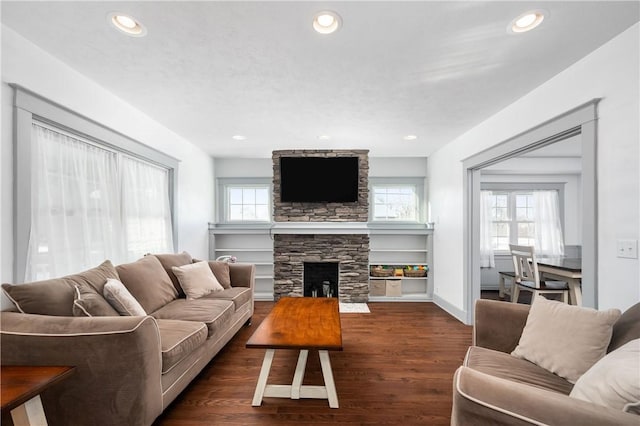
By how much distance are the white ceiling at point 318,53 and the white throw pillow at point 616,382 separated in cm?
175

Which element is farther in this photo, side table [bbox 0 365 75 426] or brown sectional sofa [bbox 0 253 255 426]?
brown sectional sofa [bbox 0 253 255 426]

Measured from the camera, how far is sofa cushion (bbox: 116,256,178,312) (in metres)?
2.57

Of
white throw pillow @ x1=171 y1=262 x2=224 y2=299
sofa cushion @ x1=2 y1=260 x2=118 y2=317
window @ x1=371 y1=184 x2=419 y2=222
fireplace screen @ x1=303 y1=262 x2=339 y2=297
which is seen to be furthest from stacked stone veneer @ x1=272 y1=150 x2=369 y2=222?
sofa cushion @ x1=2 y1=260 x2=118 y2=317

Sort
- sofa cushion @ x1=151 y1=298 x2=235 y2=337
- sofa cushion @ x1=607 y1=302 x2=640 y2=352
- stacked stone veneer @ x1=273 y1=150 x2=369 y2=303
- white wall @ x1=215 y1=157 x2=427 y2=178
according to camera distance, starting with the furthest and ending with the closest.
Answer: white wall @ x1=215 y1=157 x2=427 y2=178 < stacked stone veneer @ x1=273 y1=150 x2=369 y2=303 < sofa cushion @ x1=151 y1=298 x2=235 y2=337 < sofa cushion @ x1=607 y1=302 x2=640 y2=352

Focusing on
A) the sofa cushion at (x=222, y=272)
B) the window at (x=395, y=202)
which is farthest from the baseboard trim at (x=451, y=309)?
the sofa cushion at (x=222, y=272)

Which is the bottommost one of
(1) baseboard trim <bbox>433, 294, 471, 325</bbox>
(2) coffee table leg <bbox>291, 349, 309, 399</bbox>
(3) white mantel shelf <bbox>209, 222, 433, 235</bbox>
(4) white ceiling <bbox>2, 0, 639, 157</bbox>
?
(1) baseboard trim <bbox>433, 294, 471, 325</bbox>

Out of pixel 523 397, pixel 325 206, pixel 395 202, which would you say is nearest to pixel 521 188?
pixel 395 202

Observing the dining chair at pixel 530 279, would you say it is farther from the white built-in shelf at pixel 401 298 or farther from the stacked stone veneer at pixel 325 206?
the stacked stone veneer at pixel 325 206

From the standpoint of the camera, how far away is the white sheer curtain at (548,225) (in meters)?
5.59

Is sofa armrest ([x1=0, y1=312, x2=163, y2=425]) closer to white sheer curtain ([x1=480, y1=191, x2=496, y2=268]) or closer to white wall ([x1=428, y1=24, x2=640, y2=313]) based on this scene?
white wall ([x1=428, y1=24, x2=640, y2=313])

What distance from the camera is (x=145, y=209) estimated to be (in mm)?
3346

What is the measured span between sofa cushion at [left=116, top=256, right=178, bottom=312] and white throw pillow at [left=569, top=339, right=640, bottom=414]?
299cm

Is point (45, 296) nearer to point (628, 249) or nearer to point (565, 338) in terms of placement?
point (565, 338)

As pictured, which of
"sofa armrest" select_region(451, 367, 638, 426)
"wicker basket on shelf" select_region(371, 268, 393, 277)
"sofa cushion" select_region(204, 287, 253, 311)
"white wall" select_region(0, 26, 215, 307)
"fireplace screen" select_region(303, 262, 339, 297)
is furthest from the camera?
"fireplace screen" select_region(303, 262, 339, 297)
